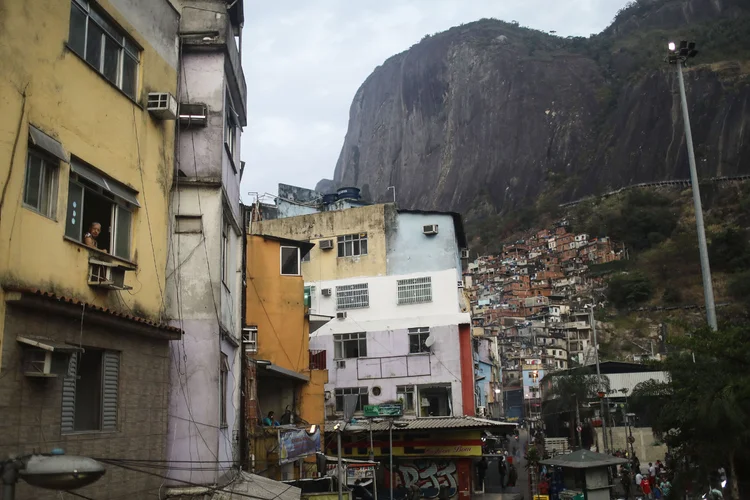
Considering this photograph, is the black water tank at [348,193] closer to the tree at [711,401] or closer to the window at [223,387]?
the tree at [711,401]

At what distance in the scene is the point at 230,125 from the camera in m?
A: 14.5

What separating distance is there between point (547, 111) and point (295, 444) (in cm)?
13019

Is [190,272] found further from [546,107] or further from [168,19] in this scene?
[546,107]

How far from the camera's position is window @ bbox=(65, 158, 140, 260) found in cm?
917

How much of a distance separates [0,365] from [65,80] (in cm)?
364

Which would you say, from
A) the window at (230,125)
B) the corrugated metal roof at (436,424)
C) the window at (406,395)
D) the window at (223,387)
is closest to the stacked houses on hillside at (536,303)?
the window at (406,395)

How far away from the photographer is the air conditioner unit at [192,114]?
12.2 metres

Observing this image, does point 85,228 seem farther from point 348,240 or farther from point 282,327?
point 348,240

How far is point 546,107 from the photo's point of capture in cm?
13888

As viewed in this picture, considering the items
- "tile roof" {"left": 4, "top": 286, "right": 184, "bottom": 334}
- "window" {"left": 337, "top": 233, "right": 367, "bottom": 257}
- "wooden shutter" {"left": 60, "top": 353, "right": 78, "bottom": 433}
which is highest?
"window" {"left": 337, "top": 233, "right": 367, "bottom": 257}

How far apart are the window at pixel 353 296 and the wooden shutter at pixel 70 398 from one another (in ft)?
78.7

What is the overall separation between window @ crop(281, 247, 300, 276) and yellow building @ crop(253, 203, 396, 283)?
9.71m

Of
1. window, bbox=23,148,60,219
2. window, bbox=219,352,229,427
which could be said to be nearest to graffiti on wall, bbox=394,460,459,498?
window, bbox=219,352,229,427

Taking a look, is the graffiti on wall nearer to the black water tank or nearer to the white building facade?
the white building facade
